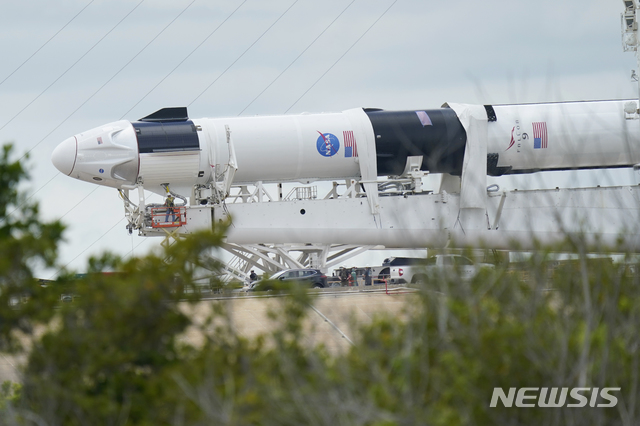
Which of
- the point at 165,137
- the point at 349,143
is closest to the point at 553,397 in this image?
the point at 349,143

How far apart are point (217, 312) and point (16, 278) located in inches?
76.1

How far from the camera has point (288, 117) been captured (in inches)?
966

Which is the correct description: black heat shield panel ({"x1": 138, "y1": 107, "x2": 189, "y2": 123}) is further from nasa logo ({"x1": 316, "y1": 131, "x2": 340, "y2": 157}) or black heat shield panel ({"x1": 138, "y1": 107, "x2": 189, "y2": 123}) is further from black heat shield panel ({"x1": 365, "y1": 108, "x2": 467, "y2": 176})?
black heat shield panel ({"x1": 365, "y1": 108, "x2": 467, "y2": 176})

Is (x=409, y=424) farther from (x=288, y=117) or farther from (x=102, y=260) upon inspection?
(x=288, y=117)

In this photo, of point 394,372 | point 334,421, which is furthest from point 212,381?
point 394,372

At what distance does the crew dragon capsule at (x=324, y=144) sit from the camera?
2339 cm

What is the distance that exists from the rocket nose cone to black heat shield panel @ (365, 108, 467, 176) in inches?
340

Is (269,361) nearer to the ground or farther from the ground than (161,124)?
nearer to the ground

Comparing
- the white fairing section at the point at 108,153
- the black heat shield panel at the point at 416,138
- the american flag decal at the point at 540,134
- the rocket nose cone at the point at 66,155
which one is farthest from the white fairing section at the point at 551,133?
the rocket nose cone at the point at 66,155

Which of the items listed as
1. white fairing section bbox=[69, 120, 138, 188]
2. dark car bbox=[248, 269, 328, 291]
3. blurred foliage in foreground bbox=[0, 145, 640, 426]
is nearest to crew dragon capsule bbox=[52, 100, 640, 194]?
white fairing section bbox=[69, 120, 138, 188]

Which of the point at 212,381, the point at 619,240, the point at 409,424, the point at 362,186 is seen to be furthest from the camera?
the point at 362,186

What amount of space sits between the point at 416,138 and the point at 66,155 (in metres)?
10.1

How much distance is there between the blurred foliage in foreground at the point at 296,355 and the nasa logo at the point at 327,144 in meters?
16.3

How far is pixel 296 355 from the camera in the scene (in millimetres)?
7449
